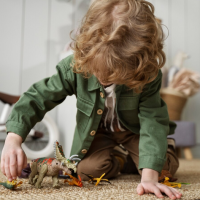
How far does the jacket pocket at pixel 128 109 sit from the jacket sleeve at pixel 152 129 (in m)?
0.02

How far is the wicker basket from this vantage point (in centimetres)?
177

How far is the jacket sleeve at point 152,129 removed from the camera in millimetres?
641

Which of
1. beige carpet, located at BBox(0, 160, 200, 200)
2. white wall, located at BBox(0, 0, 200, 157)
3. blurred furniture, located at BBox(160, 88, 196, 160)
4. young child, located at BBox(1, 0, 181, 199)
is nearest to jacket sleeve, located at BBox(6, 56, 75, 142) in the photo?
young child, located at BBox(1, 0, 181, 199)

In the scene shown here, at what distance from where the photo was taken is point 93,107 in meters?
0.72

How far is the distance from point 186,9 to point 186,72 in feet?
2.37

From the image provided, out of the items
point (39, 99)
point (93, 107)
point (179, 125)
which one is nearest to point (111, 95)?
point (93, 107)

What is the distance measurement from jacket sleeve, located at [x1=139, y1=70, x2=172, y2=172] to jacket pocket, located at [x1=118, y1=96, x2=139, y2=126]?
0.7 inches

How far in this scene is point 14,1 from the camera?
1684 mm

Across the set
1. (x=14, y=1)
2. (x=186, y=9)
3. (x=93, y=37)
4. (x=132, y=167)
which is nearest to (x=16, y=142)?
(x=93, y=37)

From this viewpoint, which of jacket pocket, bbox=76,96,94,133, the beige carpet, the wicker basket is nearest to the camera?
the beige carpet

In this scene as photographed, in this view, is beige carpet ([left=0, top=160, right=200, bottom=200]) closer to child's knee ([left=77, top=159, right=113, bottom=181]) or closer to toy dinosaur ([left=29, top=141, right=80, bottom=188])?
toy dinosaur ([left=29, top=141, right=80, bottom=188])

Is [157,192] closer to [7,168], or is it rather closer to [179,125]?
[7,168]

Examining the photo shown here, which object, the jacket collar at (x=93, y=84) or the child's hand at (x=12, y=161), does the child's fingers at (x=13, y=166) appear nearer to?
the child's hand at (x=12, y=161)

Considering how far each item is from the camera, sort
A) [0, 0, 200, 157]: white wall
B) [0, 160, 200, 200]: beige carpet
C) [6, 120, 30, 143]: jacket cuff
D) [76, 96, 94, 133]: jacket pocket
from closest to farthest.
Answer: [0, 160, 200, 200]: beige carpet, [6, 120, 30, 143]: jacket cuff, [76, 96, 94, 133]: jacket pocket, [0, 0, 200, 157]: white wall
